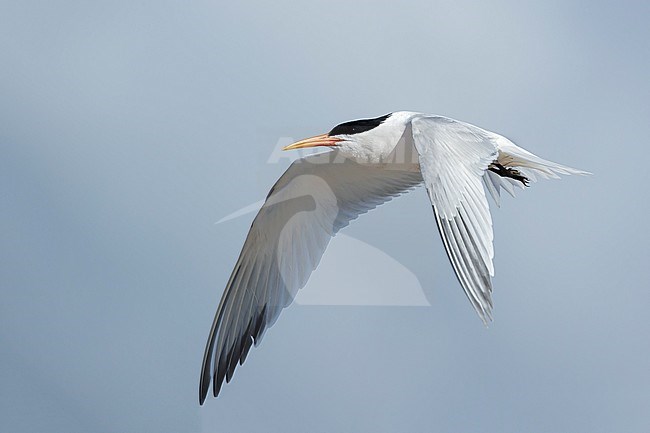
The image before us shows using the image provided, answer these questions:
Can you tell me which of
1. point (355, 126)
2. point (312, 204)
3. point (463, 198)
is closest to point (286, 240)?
point (312, 204)

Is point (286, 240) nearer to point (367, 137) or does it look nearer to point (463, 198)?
point (367, 137)

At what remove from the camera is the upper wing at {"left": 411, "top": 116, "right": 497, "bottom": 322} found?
2.32 metres

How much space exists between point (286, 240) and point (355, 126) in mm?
613

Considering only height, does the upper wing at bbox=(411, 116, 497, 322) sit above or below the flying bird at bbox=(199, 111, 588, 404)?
above

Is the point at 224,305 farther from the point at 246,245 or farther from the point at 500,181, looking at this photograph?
the point at 500,181

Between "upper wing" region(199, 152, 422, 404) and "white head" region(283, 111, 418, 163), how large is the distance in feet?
0.77

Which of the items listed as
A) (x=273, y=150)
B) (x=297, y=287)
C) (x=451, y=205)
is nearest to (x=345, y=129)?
(x=273, y=150)

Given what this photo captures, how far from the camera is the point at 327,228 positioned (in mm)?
3623

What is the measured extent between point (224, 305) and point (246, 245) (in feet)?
0.81

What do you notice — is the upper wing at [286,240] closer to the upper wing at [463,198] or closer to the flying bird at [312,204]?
the flying bird at [312,204]

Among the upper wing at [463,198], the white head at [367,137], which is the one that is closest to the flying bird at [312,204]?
the white head at [367,137]

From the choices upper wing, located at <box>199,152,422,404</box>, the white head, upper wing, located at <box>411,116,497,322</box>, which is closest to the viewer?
upper wing, located at <box>411,116,497,322</box>

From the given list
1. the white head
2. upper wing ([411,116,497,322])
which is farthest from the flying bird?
upper wing ([411,116,497,322])

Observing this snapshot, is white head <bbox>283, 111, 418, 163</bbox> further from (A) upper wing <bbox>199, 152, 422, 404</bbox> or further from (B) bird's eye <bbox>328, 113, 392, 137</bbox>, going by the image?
(A) upper wing <bbox>199, 152, 422, 404</bbox>
